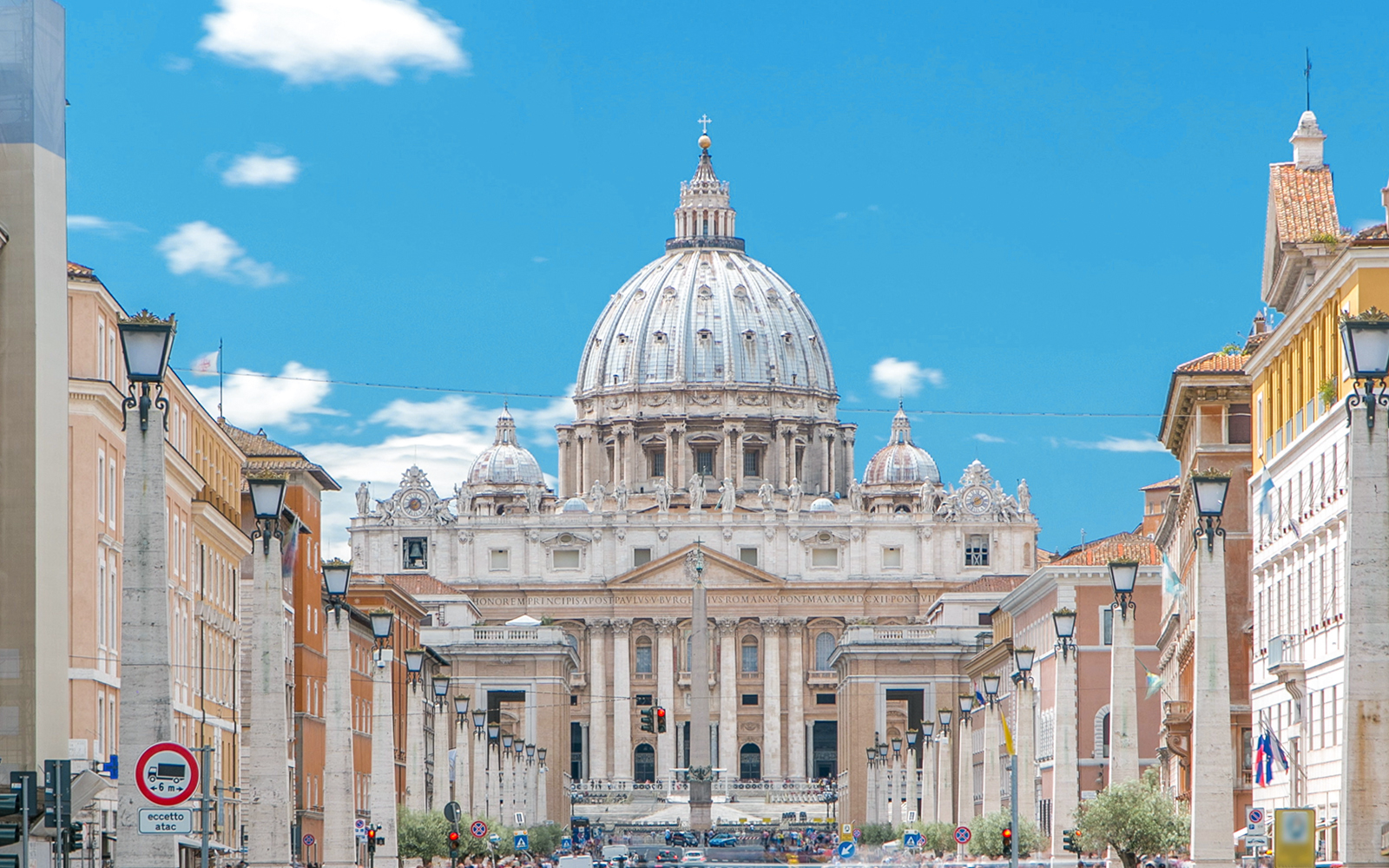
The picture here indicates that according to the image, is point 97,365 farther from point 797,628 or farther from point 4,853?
point 797,628

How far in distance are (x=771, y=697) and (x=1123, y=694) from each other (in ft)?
446

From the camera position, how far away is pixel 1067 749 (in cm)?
4228

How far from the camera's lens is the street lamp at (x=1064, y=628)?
40281 millimetres

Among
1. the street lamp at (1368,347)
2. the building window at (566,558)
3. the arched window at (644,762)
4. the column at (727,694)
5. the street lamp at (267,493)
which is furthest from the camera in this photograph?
the building window at (566,558)

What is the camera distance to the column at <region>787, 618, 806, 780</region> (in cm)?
17012

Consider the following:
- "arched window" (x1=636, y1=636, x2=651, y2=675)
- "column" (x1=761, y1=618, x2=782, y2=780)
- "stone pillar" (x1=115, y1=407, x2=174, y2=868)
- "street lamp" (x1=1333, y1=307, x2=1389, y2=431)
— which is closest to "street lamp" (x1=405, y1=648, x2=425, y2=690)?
"stone pillar" (x1=115, y1=407, x2=174, y2=868)

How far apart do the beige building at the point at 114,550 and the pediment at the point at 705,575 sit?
110876 millimetres

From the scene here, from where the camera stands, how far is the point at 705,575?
171m

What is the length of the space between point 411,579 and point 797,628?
2735 cm

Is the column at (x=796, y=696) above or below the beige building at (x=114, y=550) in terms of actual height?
below

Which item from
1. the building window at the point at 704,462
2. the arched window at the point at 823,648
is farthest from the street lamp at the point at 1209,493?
the building window at the point at 704,462

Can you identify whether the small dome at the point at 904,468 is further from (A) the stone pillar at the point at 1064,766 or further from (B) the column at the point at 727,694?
(A) the stone pillar at the point at 1064,766

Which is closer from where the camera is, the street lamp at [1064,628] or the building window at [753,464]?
the street lamp at [1064,628]

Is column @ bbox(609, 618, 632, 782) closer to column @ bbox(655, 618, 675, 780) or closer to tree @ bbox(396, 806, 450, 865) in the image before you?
column @ bbox(655, 618, 675, 780)
